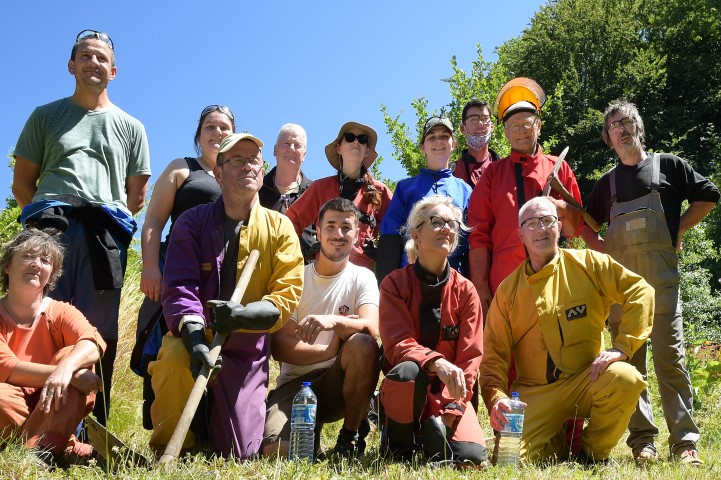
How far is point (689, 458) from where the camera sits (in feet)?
15.8

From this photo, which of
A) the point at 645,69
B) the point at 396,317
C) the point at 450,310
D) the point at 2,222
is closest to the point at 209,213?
the point at 396,317

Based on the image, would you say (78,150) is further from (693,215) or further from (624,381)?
(693,215)

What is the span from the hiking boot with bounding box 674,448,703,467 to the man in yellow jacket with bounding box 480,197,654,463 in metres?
0.51

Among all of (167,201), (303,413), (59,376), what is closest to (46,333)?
(59,376)

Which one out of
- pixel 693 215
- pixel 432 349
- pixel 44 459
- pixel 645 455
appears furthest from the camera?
pixel 693 215

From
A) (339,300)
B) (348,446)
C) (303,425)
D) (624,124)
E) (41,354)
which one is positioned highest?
(624,124)

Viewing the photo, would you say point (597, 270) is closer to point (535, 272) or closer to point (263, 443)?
point (535, 272)

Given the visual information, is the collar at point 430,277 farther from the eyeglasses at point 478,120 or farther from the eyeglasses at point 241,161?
the eyeglasses at point 478,120

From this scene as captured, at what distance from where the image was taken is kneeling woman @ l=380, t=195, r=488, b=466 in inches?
173

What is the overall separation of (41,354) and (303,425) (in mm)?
1667

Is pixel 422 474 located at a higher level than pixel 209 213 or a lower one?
lower

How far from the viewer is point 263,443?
4.61 meters

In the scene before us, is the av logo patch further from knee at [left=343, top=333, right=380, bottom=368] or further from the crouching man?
the crouching man

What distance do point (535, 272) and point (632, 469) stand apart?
1.37 metres
